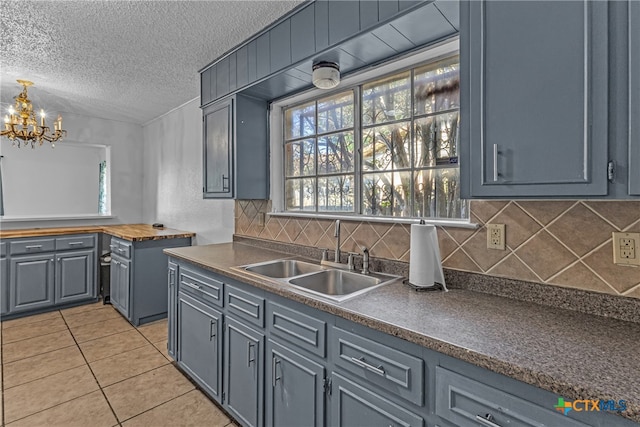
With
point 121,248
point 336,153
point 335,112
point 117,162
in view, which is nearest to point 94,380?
point 121,248

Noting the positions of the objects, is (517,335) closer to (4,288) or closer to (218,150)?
(218,150)

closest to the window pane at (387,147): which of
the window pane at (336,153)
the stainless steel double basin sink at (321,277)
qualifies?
the window pane at (336,153)

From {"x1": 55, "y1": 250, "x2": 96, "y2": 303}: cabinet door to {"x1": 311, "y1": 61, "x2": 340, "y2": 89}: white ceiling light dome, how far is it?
12.2 feet

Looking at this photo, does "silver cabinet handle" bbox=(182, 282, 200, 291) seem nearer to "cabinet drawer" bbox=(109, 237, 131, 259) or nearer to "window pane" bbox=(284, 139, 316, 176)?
"window pane" bbox=(284, 139, 316, 176)

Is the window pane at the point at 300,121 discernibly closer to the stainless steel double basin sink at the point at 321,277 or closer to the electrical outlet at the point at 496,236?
the stainless steel double basin sink at the point at 321,277

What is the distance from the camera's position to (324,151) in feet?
7.87

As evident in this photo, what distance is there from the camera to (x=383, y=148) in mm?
2010

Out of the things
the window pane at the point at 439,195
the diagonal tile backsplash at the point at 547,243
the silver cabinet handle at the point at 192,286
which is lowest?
the silver cabinet handle at the point at 192,286

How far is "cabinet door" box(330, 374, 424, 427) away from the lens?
1062mm

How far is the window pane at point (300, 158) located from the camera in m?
2.50

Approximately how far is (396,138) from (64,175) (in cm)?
475

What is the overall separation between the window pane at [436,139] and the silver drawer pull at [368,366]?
1113mm

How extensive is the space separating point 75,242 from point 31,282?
1.89ft

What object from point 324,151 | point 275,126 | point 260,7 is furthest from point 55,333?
→ point 260,7
